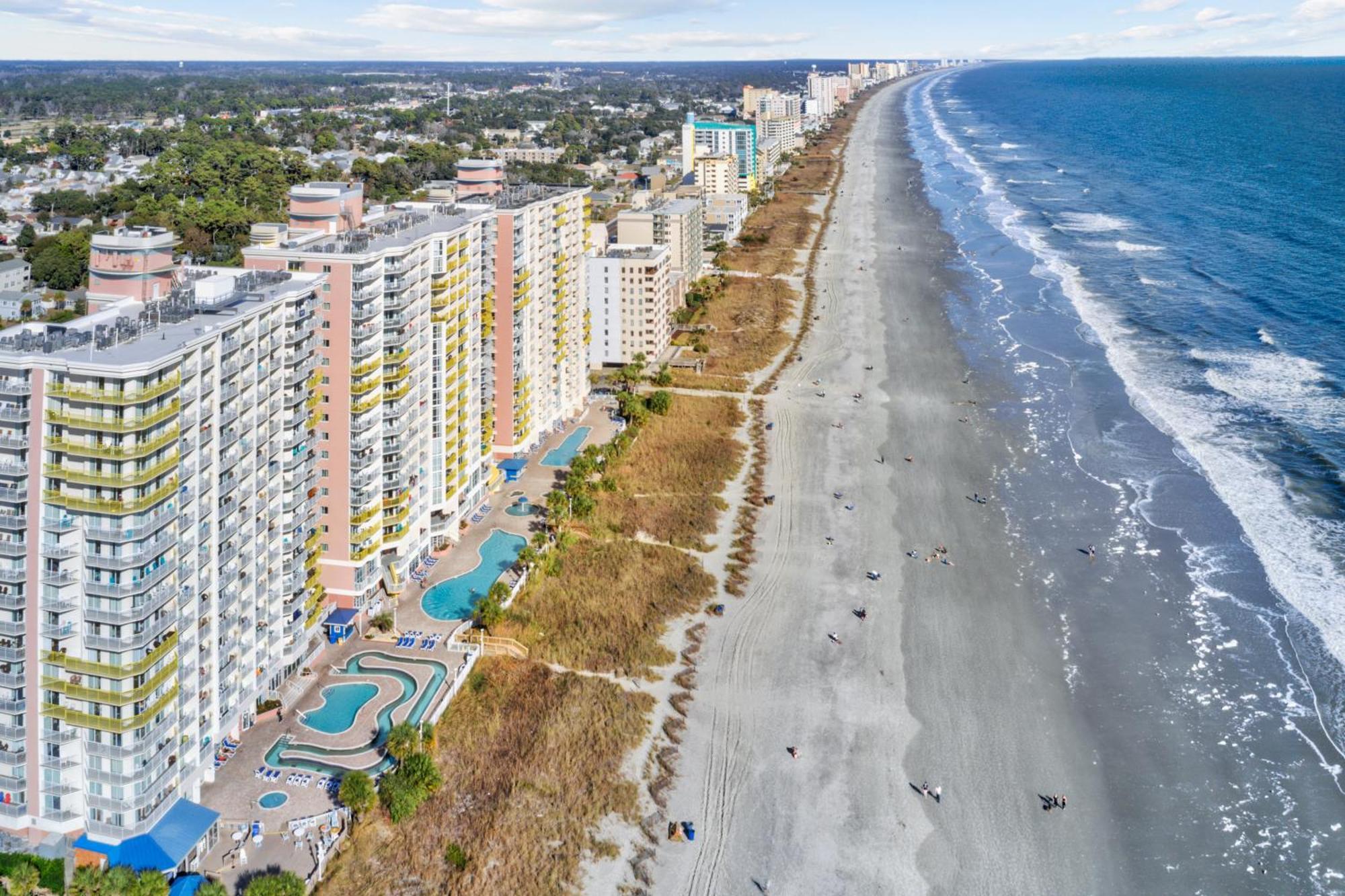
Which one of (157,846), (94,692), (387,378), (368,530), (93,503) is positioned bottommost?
(157,846)

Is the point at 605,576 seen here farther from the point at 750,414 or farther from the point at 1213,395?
the point at 1213,395

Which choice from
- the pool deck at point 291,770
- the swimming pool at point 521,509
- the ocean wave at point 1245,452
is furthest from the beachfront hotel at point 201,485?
the ocean wave at point 1245,452

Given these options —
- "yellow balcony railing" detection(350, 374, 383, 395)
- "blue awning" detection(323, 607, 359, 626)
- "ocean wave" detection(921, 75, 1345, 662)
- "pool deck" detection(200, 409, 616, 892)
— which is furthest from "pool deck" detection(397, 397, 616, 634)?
"ocean wave" detection(921, 75, 1345, 662)

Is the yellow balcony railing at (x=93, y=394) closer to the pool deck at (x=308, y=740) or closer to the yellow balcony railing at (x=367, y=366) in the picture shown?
the pool deck at (x=308, y=740)

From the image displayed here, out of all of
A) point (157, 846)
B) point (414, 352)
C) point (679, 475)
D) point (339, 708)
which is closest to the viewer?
point (157, 846)

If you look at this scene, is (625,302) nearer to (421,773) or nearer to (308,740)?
(308,740)

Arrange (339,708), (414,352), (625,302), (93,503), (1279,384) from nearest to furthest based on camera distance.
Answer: (93,503) < (339,708) < (414,352) < (1279,384) < (625,302)

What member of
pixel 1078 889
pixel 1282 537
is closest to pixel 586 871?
pixel 1078 889

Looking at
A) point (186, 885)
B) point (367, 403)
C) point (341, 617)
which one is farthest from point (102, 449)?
point (341, 617)
